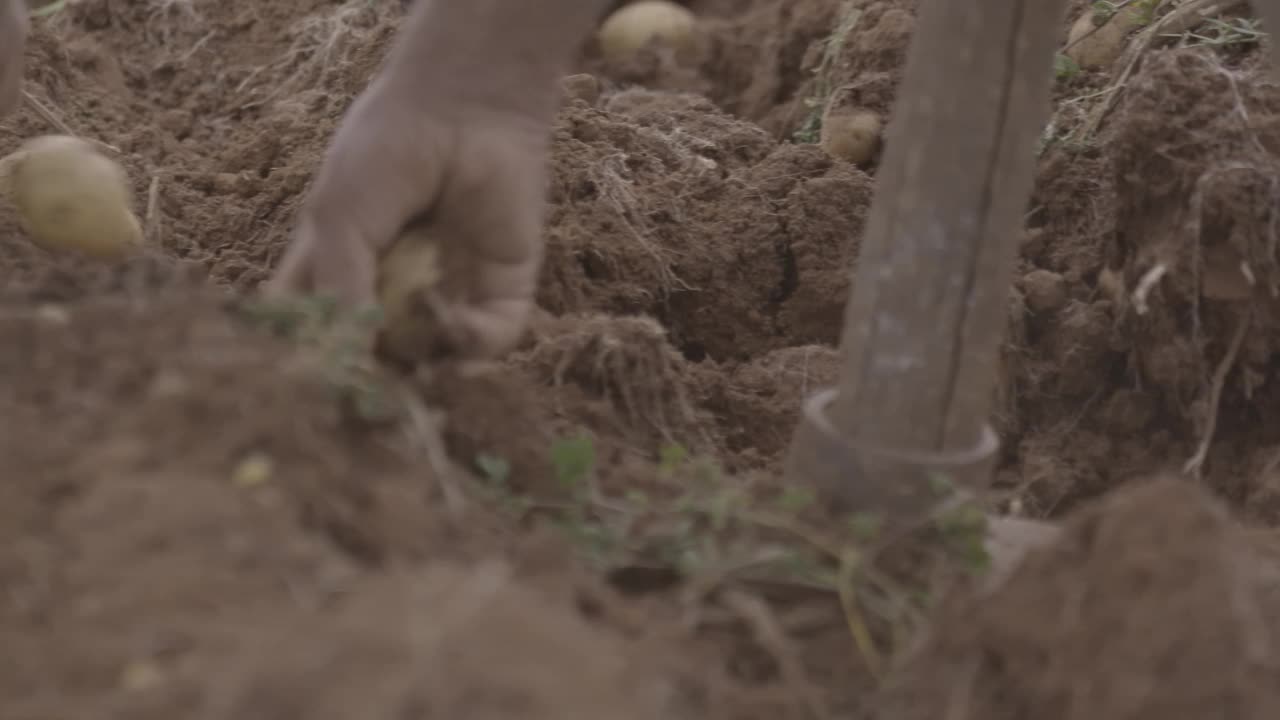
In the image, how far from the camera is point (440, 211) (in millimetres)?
1972

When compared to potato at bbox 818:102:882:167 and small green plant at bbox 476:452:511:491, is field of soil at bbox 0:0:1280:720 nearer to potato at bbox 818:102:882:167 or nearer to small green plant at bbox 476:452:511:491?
small green plant at bbox 476:452:511:491

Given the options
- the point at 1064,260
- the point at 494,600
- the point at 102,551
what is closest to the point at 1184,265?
the point at 1064,260

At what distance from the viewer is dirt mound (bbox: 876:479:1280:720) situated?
55.6 inches

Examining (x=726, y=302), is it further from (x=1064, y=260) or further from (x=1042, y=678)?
(x=1042, y=678)

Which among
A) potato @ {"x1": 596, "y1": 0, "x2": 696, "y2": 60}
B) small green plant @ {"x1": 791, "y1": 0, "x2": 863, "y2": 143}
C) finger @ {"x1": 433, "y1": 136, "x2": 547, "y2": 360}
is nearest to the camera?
finger @ {"x1": 433, "y1": 136, "x2": 547, "y2": 360}

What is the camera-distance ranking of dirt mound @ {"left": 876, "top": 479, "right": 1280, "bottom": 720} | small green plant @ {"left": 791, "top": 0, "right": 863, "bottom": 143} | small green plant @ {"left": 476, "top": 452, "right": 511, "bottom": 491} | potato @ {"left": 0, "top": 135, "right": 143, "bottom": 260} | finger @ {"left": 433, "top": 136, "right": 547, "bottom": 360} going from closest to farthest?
dirt mound @ {"left": 876, "top": 479, "right": 1280, "bottom": 720} < small green plant @ {"left": 476, "top": 452, "right": 511, "bottom": 491} < finger @ {"left": 433, "top": 136, "right": 547, "bottom": 360} < potato @ {"left": 0, "top": 135, "right": 143, "bottom": 260} < small green plant @ {"left": 791, "top": 0, "right": 863, "bottom": 143}

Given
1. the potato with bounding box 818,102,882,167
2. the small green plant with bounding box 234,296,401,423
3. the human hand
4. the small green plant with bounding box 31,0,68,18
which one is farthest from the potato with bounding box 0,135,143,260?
the small green plant with bounding box 31,0,68,18

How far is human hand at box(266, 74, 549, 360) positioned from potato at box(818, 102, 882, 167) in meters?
1.75

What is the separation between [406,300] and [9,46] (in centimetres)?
94

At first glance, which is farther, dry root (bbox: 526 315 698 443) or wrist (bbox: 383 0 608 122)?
dry root (bbox: 526 315 698 443)

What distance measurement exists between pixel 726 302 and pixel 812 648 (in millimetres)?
1623

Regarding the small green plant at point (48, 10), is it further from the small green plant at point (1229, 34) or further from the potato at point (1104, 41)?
the small green plant at point (1229, 34)

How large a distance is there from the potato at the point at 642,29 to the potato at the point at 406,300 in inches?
134

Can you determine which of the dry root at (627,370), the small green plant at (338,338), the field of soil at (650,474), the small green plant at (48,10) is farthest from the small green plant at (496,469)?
the small green plant at (48,10)
